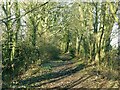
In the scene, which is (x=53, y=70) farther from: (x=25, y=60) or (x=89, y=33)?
(x=89, y=33)

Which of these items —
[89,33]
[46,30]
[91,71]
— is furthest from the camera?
[46,30]

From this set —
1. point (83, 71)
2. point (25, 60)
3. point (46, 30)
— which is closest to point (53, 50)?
point (46, 30)

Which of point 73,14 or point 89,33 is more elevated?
point 73,14

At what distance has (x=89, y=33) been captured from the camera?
87.7ft

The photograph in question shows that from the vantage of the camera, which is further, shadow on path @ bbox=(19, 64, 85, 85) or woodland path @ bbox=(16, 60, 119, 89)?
shadow on path @ bbox=(19, 64, 85, 85)

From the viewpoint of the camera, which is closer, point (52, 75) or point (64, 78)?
point (64, 78)

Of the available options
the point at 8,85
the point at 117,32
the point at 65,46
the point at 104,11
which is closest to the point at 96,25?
the point at 104,11

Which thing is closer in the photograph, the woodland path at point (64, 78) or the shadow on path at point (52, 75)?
the woodland path at point (64, 78)

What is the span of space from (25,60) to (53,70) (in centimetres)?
276

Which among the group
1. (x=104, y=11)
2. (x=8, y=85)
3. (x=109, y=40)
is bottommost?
(x=8, y=85)

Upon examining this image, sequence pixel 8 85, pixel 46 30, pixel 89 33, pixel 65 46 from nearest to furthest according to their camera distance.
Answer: pixel 8 85 → pixel 89 33 → pixel 46 30 → pixel 65 46

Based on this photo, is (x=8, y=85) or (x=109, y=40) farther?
(x=109, y=40)

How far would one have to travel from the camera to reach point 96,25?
2445cm

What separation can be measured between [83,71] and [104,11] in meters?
5.27
